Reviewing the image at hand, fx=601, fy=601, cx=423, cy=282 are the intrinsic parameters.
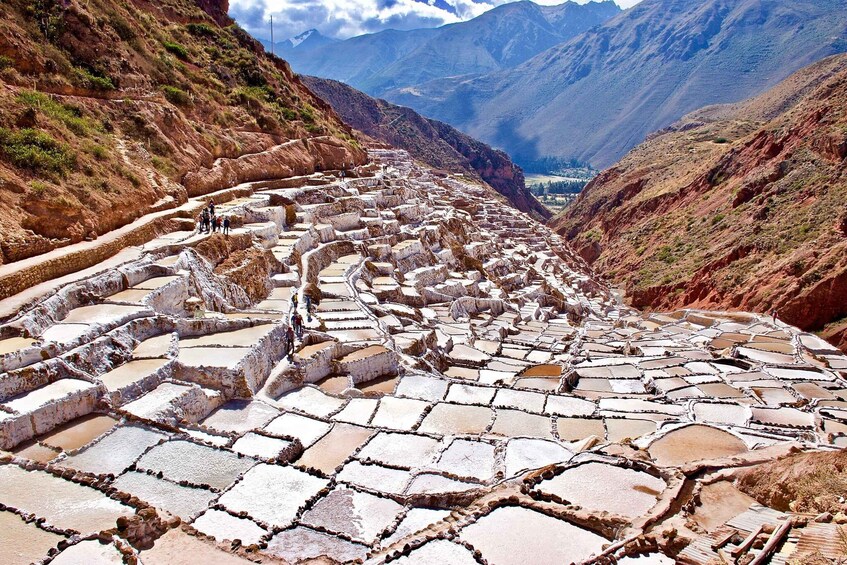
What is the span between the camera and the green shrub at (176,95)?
24094 mm

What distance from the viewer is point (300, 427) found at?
1027 centimetres

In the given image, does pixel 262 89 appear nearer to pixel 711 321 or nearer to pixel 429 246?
pixel 429 246

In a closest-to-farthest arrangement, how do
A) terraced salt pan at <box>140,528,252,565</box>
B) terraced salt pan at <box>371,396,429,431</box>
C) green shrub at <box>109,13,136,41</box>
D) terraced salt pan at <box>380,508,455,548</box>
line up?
terraced salt pan at <box>140,528,252,565</box> < terraced salt pan at <box>380,508,455,548</box> < terraced salt pan at <box>371,396,429,431</box> < green shrub at <box>109,13,136,41</box>

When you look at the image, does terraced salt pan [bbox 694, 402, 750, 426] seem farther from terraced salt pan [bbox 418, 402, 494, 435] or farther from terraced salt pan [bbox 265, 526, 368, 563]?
terraced salt pan [bbox 265, 526, 368, 563]

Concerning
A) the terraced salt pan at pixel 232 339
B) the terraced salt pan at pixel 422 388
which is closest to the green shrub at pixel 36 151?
the terraced salt pan at pixel 232 339

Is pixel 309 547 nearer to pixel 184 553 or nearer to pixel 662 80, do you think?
pixel 184 553

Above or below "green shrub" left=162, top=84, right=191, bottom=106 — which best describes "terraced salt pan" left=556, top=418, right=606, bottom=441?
below

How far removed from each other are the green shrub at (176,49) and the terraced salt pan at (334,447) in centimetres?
2437

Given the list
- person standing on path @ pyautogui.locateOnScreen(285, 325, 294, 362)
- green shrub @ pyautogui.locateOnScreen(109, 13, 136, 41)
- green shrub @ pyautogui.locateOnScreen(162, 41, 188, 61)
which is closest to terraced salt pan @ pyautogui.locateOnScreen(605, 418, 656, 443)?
person standing on path @ pyautogui.locateOnScreen(285, 325, 294, 362)

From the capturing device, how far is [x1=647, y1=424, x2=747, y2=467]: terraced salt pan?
9.70 metres

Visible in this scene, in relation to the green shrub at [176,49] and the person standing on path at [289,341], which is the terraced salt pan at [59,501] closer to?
the person standing on path at [289,341]

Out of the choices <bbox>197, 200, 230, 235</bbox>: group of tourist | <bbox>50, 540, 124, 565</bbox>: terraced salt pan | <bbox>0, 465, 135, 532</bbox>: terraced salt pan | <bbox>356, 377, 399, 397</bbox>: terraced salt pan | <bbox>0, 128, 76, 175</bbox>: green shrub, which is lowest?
<bbox>356, 377, 399, 397</bbox>: terraced salt pan

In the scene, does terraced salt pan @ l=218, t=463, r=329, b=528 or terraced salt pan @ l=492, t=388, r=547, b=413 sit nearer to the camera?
terraced salt pan @ l=218, t=463, r=329, b=528

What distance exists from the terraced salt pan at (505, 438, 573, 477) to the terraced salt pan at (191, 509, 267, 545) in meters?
3.60
